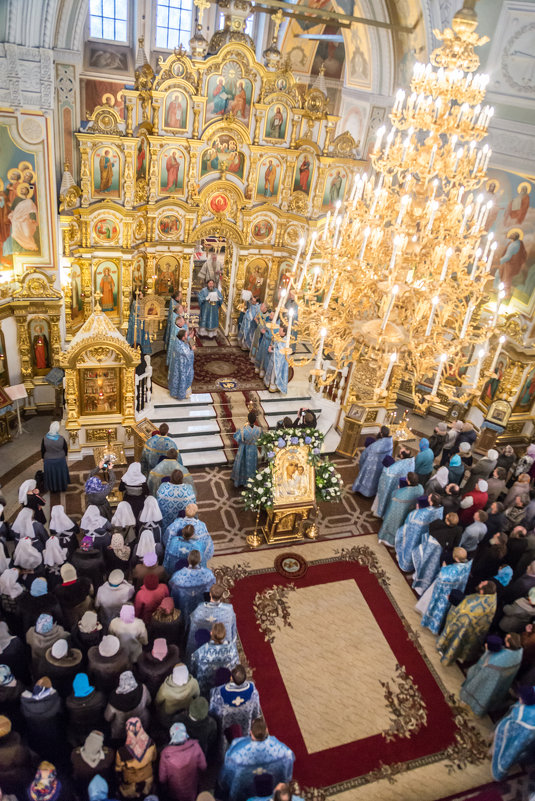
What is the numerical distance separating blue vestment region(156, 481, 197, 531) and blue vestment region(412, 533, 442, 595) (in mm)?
3755

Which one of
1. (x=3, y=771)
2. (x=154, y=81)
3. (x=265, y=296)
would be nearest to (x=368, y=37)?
(x=154, y=81)

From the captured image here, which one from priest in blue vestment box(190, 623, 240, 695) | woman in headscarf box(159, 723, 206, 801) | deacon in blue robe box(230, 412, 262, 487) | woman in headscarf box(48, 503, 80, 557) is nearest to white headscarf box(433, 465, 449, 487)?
deacon in blue robe box(230, 412, 262, 487)

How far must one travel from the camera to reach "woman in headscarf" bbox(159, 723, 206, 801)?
5.56 metres

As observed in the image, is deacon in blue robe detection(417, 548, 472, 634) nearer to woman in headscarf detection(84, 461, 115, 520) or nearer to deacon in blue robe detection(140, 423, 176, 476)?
deacon in blue robe detection(140, 423, 176, 476)

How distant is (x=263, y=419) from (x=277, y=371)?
131cm

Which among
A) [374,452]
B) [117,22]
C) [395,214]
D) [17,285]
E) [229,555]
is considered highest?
[117,22]

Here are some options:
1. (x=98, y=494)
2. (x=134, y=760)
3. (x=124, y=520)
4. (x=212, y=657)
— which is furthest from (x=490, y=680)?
(x=98, y=494)

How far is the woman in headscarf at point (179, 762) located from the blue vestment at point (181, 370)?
831 centimetres

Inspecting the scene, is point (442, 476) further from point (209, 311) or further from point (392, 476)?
point (209, 311)

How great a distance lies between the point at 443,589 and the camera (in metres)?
8.45

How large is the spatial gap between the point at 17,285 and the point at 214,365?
5.20 meters

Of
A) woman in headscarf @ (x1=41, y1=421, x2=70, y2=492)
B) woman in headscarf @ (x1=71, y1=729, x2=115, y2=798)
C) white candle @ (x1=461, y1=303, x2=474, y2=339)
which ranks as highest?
white candle @ (x1=461, y1=303, x2=474, y2=339)

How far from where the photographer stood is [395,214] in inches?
285

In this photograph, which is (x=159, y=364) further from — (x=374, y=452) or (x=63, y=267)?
(x=374, y=452)
